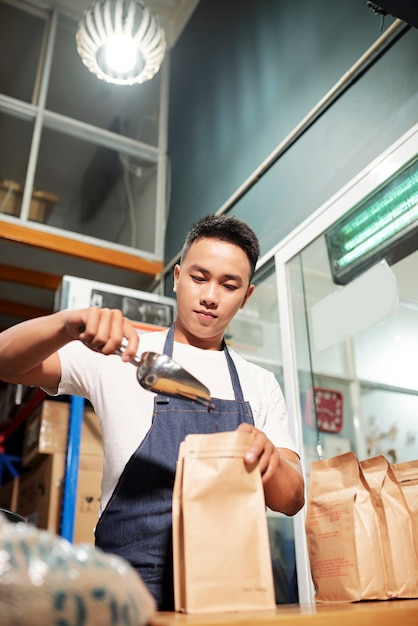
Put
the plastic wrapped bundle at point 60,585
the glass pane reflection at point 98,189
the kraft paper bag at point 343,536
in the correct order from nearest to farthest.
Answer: the plastic wrapped bundle at point 60,585 < the kraft paper bag at point 343,536 < the glass pane reflection at point 98,189

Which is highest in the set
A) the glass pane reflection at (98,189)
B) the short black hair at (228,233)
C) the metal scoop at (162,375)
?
the glass pane reflection at (98,189)

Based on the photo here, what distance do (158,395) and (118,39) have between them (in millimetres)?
2456

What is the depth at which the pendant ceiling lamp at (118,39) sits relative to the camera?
2.92 metres

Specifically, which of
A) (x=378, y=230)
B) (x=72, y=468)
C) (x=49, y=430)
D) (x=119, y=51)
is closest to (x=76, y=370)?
(x=378, y=230)

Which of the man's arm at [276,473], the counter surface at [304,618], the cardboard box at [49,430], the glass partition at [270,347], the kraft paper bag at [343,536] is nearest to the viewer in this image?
the counter surface at [304,618]

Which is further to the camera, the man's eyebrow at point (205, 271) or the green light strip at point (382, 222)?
the green light strip at point (382, 222)

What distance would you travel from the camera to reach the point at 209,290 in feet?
4.33

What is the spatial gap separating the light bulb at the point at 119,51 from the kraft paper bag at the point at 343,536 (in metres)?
2.52

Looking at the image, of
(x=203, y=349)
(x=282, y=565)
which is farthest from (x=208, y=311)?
(x=282, y=565)

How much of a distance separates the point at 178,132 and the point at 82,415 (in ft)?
7.56

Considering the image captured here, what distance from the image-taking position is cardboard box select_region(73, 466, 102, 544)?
2564mm

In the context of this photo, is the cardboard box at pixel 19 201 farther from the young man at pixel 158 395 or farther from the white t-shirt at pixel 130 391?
the white t-shirt at pixel 130 391

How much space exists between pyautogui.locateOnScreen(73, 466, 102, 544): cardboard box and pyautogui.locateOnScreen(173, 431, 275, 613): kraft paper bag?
6.51 feet

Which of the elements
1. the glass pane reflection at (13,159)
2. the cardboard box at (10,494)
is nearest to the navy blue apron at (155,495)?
the cardboard box at (10,494)
